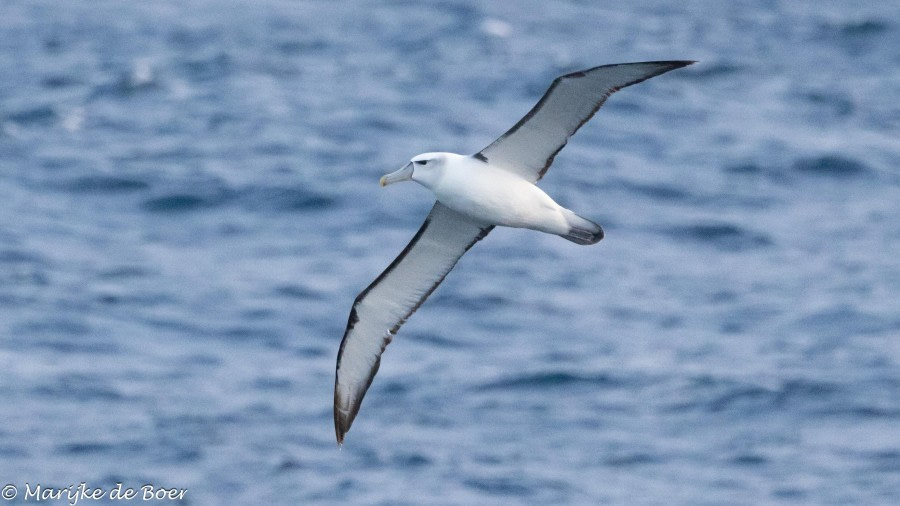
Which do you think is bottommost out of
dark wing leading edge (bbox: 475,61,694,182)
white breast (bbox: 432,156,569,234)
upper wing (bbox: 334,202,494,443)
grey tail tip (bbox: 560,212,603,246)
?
upper wing (bbox: 334,202,494,443)

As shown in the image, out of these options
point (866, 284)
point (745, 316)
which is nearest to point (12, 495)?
point (745, 316)

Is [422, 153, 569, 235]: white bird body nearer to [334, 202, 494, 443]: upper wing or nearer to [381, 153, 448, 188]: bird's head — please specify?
[381, 153, 448, 188]: bird's head

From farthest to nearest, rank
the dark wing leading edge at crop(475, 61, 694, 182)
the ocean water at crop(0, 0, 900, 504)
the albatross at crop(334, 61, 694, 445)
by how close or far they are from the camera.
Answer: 1. the ocean water at crop(0, 0, 900, 504)
2. the albatross at crop(334, 61, 694, 445)
3. the dark wing leading edge at crop(475, 61, 694, 182)

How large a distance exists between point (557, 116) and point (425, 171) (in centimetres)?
115

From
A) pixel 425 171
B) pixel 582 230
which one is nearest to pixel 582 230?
pixel 582 230

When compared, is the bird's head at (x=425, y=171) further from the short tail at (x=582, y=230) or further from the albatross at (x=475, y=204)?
the short tail at (x=582, y=230)

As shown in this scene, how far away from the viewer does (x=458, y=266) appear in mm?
30047

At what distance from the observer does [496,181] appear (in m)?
12.1

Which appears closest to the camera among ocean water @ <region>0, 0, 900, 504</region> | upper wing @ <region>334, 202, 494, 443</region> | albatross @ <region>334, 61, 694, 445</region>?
albatross @ <region>334, 61, 694, 445</region>

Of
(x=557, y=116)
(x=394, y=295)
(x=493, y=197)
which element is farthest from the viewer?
(x=394, y=295)

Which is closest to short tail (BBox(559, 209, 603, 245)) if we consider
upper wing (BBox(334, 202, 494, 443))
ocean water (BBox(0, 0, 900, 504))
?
upper wing (BBox(334, 202, 494, 443))

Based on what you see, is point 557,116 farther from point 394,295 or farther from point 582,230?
point 394,295

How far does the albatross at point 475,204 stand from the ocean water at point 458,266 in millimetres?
10105

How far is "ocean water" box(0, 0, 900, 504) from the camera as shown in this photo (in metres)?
24.4
